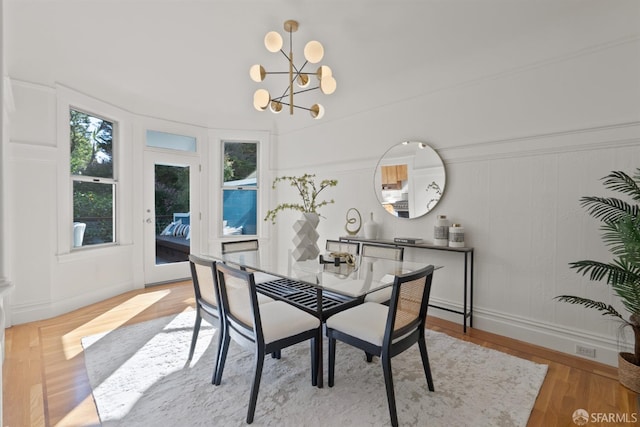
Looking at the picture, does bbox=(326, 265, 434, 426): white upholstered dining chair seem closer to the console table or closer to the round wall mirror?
the console table

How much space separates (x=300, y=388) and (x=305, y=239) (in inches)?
45.4

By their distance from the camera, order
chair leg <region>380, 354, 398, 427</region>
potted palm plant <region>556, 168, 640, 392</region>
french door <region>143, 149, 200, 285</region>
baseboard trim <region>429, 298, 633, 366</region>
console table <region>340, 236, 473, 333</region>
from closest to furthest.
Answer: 1. chair leg <region>380, 354, 398, 427</region>
2. potted palm plant <region>556, 168, 640, 392</region>
3. baseboard trim <region>429, 298, 633, 366</region>
4. console table <region>340, 236, 473, 333</region>
5. french door <region>143, 149, 200, 285</region>

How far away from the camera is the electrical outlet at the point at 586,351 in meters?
2.58

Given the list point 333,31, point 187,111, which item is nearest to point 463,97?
point 333,31

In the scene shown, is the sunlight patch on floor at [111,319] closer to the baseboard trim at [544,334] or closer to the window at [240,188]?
the window at [240,188]

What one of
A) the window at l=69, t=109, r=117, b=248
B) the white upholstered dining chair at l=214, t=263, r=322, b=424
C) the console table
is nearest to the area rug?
the white upholstered dining chair at l=214, t=263, r=322, b=424

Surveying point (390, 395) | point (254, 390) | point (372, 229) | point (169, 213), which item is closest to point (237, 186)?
point (169, 213)

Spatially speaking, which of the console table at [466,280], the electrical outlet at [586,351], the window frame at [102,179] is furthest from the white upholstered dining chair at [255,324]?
the window frame at [102,179]

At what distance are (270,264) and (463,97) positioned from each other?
2.54 meters

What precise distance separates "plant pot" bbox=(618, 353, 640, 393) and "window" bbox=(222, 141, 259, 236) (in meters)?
4.67

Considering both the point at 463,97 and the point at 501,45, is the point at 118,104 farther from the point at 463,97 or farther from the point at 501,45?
the point at 501,45

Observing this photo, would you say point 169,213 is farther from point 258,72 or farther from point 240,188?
point 258,72

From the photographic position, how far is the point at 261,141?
18.1ft

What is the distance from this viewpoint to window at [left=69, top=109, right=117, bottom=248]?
3.86m
